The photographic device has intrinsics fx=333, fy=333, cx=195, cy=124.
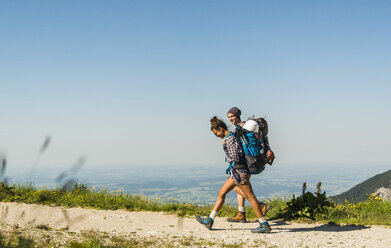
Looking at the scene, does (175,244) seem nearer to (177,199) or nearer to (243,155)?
(243,155)

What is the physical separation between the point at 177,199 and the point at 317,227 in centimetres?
373

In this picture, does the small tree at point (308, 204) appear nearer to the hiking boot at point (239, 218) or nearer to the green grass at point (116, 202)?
the green grass at point (116, 202)

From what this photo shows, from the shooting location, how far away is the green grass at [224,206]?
321 inches

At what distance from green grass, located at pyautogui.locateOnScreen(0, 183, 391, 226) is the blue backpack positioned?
7.82 ft

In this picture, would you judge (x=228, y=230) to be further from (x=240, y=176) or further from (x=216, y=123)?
(x=216, y=123)

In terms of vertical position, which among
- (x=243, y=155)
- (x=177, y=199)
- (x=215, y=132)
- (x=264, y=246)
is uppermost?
(x=215, y=132)

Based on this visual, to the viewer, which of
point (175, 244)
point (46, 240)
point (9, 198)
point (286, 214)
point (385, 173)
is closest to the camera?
point (46, 240)

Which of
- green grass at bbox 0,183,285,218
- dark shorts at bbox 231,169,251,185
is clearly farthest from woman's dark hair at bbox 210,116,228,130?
green grass at bbox 0,183,285,218

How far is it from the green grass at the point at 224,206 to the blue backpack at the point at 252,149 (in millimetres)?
2385

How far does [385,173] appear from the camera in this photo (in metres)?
66.9

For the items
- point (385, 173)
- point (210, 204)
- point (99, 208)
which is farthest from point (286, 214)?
point (385, 173)

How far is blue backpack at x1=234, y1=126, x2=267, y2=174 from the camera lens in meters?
6.55

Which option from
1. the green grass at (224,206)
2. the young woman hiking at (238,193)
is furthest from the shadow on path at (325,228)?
the young woman hiking at (238,193)

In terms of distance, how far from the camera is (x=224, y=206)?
927cm
